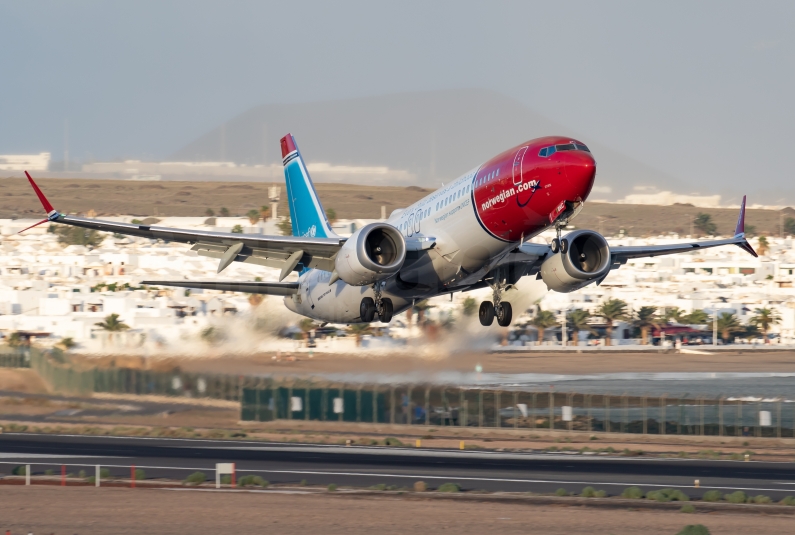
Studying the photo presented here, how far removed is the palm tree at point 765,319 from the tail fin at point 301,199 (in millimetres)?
81268

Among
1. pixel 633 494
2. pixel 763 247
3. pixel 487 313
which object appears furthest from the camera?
pixel 763 247

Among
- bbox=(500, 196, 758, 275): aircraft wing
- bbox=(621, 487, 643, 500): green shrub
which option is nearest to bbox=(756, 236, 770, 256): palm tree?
bbox=(500, 196, 758, 275): aircraft wing

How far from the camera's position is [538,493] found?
36.0 m

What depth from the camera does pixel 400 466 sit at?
43875 millimetres

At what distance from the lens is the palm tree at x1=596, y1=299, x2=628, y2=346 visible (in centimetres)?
12156

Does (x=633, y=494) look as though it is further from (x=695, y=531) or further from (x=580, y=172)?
(x=580, y=172)

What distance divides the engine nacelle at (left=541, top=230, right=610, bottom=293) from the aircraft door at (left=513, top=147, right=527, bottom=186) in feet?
15.0

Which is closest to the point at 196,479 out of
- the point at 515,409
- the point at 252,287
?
the point at 252,287

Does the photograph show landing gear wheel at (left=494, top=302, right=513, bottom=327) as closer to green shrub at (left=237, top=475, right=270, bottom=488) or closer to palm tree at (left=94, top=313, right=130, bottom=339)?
green shrub at (left=237, top=475, right=270, bottom=488)

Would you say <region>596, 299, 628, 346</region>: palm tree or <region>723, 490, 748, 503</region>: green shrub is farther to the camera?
<region>596, 299, 628, 346</region>: palm tree

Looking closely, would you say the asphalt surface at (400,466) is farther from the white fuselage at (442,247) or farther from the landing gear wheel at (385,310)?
the white fuselage at (442,247)

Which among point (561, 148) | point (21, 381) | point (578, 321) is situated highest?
point (578, 321)

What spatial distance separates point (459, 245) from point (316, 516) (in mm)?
9573

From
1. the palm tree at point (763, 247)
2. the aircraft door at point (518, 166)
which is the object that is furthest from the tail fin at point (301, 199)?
the palm tree at point (763, 247)
